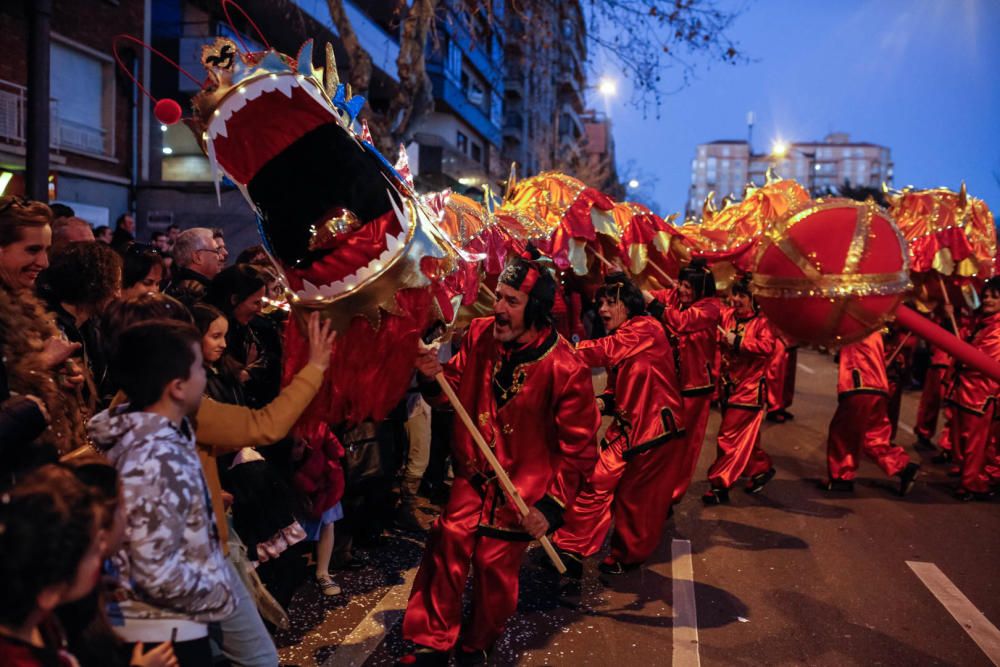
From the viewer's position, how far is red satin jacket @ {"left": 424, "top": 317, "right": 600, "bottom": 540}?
3.99 m

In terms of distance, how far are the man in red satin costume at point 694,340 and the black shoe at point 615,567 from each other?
3.67 ft

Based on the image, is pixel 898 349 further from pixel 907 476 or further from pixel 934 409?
pixel 907 476

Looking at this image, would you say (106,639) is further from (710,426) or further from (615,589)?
(710,426)

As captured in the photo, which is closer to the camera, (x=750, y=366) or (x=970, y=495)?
(x=750, y=366)

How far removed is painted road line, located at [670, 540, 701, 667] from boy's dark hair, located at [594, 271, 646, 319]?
170 cm

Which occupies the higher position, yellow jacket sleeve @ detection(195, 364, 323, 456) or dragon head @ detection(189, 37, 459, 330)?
dragon head @ detection(189, 37, 459, 330)

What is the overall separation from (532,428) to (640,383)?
165cm

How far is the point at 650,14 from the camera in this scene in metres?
11.1

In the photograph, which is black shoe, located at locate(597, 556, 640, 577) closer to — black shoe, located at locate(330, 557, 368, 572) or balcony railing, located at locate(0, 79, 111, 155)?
black shoe, located at locate(330, 557, 368, 572)

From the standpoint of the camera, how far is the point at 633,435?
550 cm

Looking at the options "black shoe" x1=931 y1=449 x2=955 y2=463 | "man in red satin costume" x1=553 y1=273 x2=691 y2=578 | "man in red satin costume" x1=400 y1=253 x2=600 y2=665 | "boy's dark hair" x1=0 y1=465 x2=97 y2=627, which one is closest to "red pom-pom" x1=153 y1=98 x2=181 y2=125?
"man in red satin costume" x1=400 y1=253 x2=600 y2=665

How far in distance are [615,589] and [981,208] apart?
6.08 metres

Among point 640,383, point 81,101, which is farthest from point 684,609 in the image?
point 81,101

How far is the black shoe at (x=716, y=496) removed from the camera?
23.5 feet
